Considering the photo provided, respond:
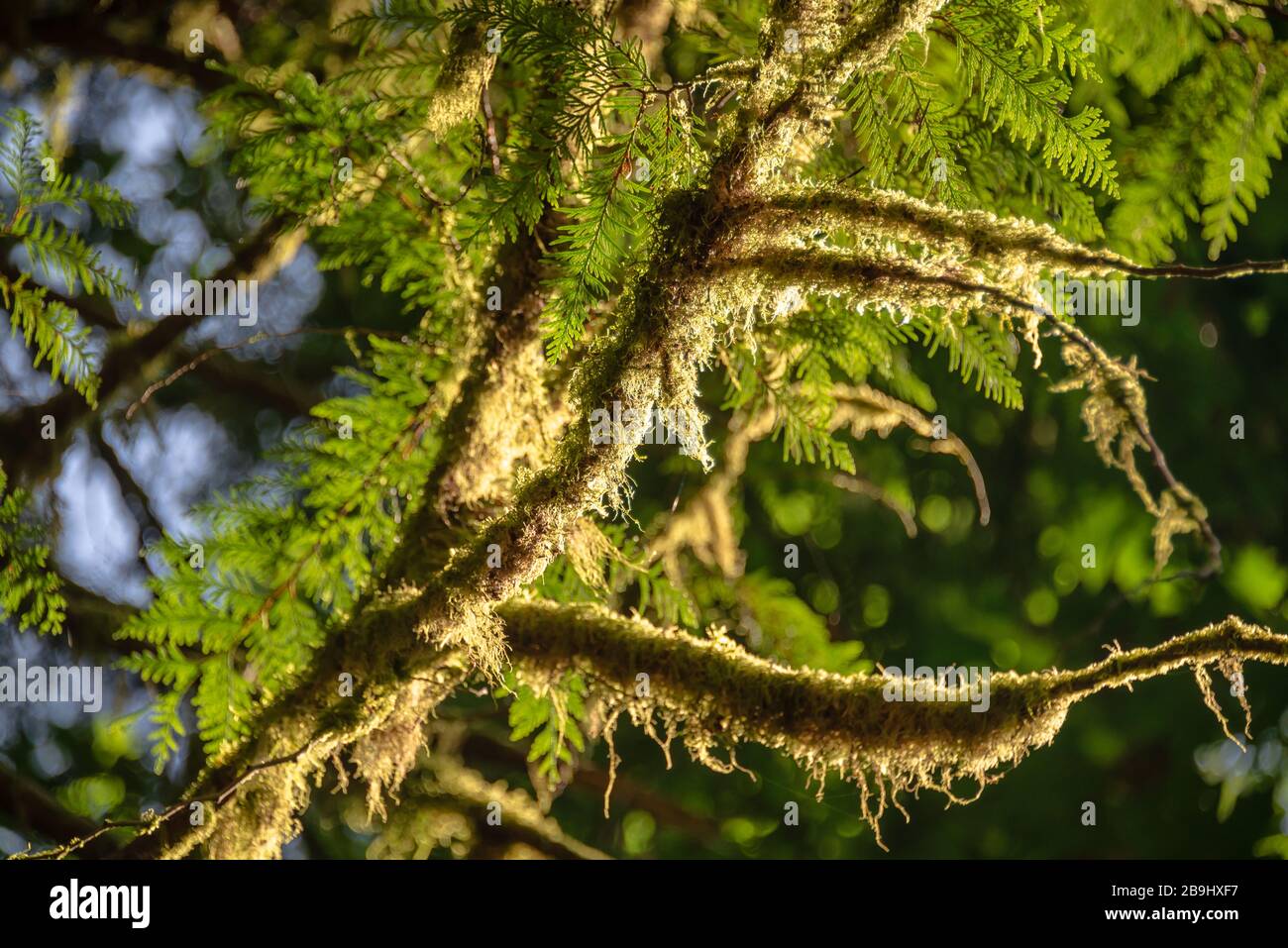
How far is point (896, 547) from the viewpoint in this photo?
8.98 ft

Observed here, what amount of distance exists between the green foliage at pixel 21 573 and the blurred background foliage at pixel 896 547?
24.6 inches

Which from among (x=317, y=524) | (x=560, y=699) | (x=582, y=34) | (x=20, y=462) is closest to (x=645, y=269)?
(x=582, y=34)

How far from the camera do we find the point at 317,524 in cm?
116

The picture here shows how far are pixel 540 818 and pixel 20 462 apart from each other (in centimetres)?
108
